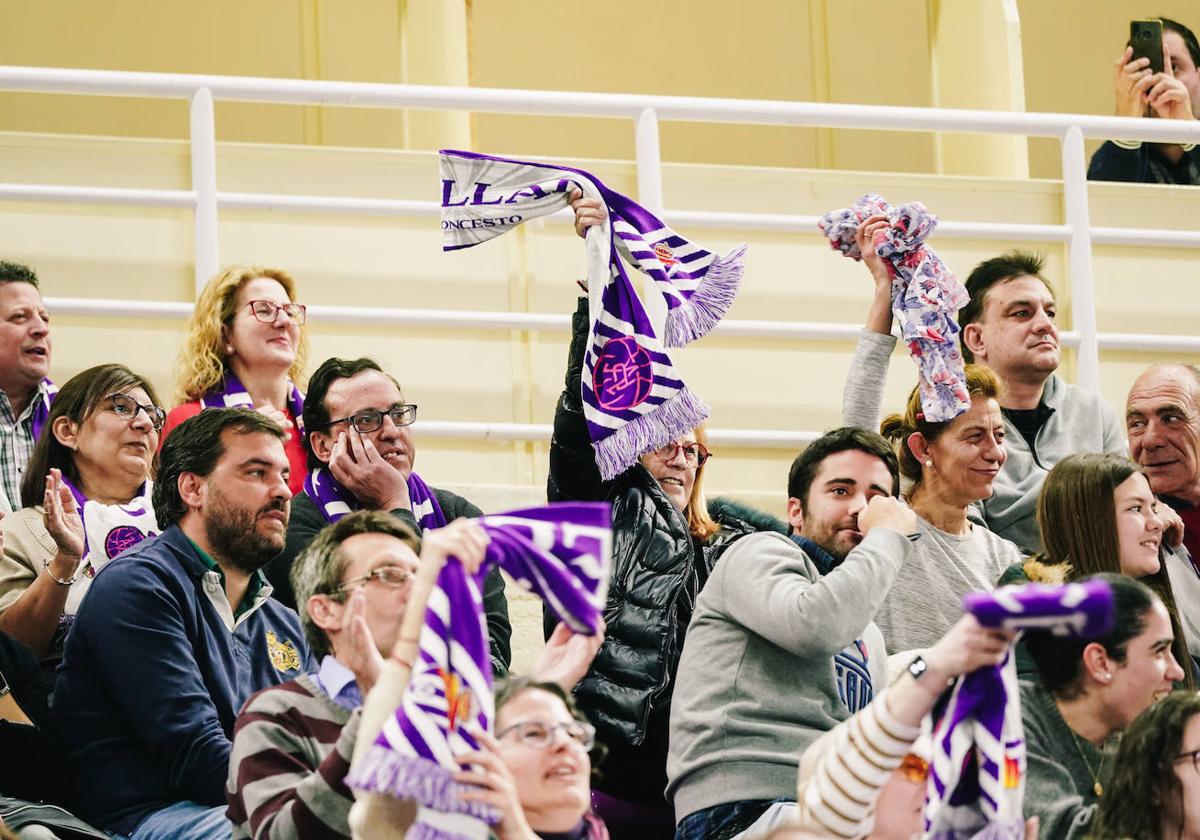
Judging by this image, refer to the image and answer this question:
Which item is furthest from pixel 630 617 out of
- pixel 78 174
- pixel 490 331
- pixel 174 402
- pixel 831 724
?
pixel 78 174

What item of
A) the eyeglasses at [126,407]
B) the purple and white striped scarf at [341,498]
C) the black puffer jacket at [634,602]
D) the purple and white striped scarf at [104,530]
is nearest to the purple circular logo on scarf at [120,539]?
the purple and white striped scarf at [104,530]

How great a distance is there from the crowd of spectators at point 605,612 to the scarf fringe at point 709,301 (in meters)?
0.25

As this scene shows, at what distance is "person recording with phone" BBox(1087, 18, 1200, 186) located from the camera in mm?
7387

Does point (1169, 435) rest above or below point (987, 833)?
above

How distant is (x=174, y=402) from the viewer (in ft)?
19.0

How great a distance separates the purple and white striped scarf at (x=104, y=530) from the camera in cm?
503

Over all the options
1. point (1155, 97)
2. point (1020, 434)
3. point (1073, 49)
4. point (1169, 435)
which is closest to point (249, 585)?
point (1020, 434)

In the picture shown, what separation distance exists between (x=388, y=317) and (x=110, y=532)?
1.57 m

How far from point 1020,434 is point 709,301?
1.05m

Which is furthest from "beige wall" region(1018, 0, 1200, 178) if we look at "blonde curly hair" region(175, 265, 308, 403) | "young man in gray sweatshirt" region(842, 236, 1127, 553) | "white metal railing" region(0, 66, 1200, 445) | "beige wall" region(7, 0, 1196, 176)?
"blonde curly hair" region(175, 265, 308, 403)

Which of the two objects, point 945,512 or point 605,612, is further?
point 945,512

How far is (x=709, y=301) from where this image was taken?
544 centimetres

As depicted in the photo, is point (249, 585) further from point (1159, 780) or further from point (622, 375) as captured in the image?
point (1159, 780)

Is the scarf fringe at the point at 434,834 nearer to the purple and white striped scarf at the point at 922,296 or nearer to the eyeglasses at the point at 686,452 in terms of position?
the eyeglasses at the point at 686,452
